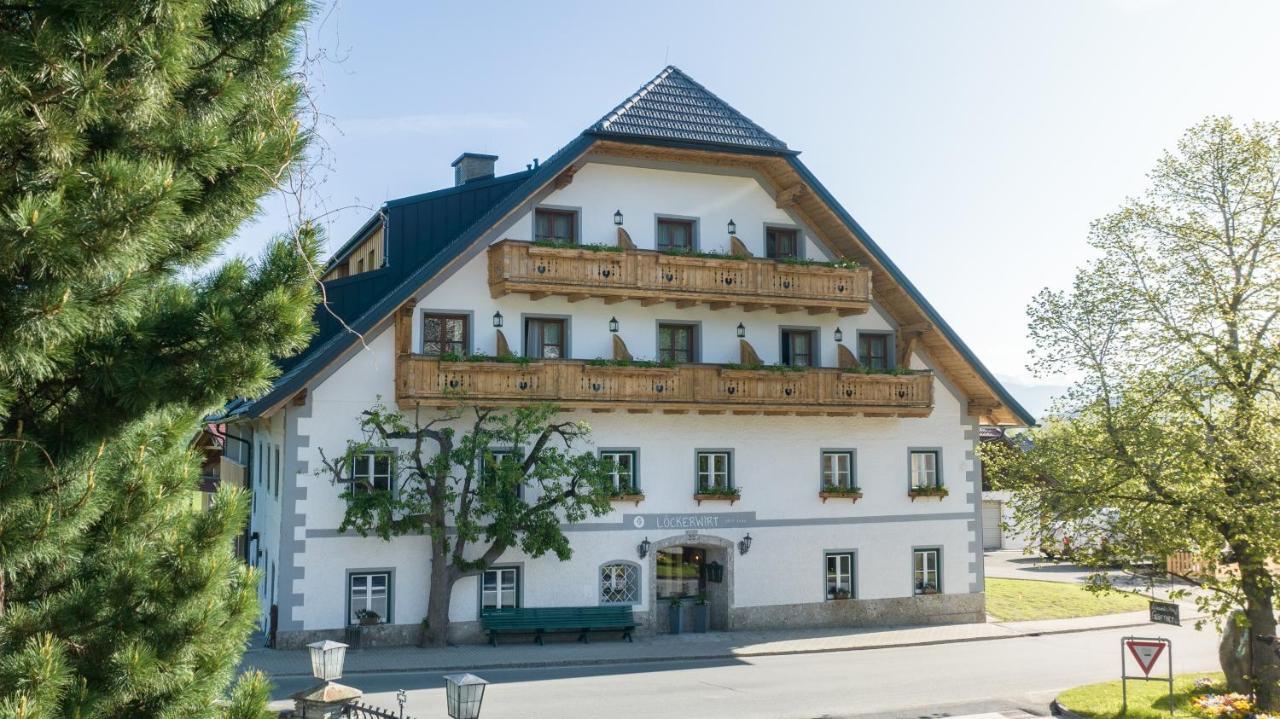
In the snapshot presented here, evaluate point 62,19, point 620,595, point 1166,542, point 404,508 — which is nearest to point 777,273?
→ point 620,595

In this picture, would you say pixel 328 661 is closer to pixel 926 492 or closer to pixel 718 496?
pixel 718 496

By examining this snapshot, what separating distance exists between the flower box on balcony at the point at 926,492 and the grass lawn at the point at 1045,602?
12.2ft

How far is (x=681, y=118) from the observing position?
27.4m

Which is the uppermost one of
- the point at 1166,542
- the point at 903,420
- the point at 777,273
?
the point at 777,273

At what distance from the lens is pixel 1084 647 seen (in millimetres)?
26375

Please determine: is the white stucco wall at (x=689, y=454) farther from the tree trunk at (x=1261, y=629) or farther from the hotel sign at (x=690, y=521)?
the tree trunk at (x=1261, y=629)

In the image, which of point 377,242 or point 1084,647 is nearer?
point 1084,647

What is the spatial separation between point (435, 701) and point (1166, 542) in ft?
38.1

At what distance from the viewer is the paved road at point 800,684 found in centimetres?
1912

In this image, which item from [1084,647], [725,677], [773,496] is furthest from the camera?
[773,496]

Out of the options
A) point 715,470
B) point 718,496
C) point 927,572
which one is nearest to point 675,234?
point 715,470

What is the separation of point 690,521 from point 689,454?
5.07ft

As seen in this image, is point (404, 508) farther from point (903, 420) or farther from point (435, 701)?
point (903, 420)

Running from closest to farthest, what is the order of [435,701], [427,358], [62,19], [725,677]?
[62,19] < [435,701] < [725,677] < [427,358]
